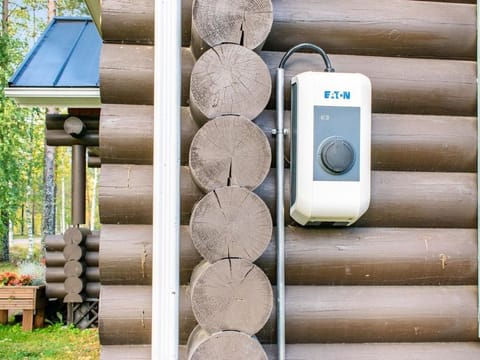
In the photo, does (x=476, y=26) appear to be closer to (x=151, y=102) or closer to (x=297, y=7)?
(x=297, y=7)

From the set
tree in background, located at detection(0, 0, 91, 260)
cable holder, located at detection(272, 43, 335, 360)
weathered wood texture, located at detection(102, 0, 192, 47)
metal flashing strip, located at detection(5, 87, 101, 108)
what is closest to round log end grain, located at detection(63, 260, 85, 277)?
metal flashing strip, located at detection(5, 87, 101, 108)

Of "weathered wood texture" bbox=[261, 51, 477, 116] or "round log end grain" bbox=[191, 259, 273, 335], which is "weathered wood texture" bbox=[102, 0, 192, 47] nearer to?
"weathered wood texture" bbox=[261, 51, 477, 116]

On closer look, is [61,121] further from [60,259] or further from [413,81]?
[413,81]

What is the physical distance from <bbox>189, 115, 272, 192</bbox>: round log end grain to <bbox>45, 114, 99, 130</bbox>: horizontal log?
17.0 feet

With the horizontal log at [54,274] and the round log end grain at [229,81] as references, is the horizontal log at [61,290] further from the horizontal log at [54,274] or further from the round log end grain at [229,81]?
the round log end grain at [229,81]

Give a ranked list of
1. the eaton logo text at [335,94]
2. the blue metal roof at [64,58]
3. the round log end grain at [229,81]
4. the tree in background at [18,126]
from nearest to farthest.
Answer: the round log end grain at [229,81] → the eaton logo text at [335,94] → the blue metal roof at [64,58] → the tree in background at [18,126]

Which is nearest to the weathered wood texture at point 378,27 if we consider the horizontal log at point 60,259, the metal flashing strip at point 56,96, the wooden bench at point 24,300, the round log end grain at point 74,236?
the metal flashing strip at point 56,96

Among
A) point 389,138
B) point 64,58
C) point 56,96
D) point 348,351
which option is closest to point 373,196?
point 389,138

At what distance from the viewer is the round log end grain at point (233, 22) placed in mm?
1868

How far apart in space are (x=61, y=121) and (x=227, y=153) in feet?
17.9

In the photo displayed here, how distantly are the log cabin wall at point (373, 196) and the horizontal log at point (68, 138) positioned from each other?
15.5 feet

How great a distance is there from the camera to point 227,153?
1.83m

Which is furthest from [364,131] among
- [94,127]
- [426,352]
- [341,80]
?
[94,127]

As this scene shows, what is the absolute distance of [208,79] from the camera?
6.09 feet
